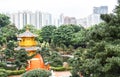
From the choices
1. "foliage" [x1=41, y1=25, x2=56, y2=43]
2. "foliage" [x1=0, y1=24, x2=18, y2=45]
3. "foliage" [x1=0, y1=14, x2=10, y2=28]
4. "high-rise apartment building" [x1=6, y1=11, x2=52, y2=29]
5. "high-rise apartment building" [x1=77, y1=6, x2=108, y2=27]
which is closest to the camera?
"foliage" [x1=0, y1=24, x2=18, y2=45]

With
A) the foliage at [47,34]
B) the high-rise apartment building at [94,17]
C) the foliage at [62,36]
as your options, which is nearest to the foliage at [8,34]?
the foliage at [47,34]

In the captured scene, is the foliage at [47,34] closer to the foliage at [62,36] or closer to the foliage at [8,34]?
the foliage at [62,36]

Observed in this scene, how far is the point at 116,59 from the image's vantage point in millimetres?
7719

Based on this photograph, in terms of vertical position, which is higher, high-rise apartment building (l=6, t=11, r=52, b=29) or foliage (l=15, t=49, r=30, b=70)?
high-rise apartment building (l=6, t=11, r=52, b=29)

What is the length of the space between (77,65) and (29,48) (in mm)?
13323

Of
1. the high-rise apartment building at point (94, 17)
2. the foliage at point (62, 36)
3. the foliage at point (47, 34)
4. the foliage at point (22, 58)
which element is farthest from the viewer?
the high-rise apartment building at point (94, 17)

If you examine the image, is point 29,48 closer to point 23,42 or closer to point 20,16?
point 23,42

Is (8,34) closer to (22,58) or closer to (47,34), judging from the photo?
(47,34)

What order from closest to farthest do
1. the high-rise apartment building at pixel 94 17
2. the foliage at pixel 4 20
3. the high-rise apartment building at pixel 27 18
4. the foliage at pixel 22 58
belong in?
1. the foliage at pixel 22 58
2. the foliage at pixel 4 20
3. the high-rise apartment building at pixel 27 18
4. the high-rise apartment building at pixel 94 17

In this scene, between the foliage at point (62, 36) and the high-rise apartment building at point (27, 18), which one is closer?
A: the foliage at point (62, 36)

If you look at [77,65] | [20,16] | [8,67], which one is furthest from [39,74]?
[20,16]

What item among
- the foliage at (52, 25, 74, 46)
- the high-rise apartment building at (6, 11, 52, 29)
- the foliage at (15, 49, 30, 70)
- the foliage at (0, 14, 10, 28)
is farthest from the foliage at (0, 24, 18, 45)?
the high-rise apartment building at (6, 11, 52, 29)

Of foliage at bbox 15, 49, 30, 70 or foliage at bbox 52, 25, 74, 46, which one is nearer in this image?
foliage at bbox 15, 49, 30, 70

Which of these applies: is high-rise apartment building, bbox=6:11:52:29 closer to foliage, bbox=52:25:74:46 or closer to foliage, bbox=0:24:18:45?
foliage, bbox=0:24:18:45
